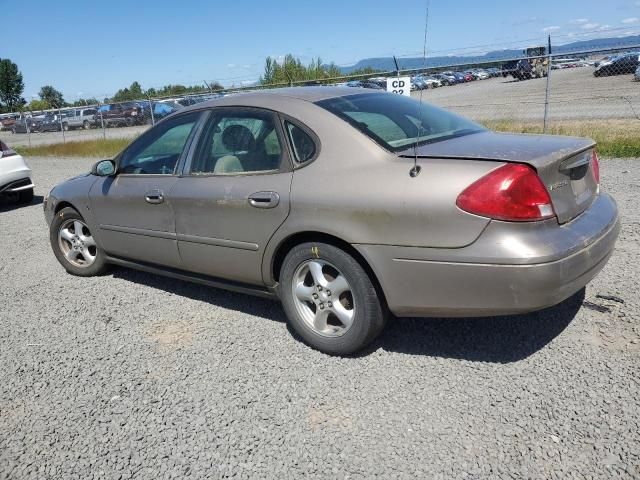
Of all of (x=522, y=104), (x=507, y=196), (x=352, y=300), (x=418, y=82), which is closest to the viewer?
(x=507, y=196)

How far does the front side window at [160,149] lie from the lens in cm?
412

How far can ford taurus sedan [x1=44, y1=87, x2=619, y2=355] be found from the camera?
2.70m

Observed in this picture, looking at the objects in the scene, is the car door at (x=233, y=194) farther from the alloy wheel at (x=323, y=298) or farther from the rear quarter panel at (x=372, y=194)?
the alloy wheel at (x=323, y=298)

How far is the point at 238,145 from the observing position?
375 cm

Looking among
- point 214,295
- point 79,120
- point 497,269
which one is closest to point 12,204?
point 214,295

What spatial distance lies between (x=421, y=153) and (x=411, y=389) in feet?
4.26

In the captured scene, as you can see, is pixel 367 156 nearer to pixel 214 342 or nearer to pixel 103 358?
pixel 214 342

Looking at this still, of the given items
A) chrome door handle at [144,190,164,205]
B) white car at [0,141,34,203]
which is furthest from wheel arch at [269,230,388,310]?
white car at [0,141,34,203]

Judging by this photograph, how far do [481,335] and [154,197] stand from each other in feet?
8.39

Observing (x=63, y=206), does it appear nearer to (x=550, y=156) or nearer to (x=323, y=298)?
(x=323, y=298)

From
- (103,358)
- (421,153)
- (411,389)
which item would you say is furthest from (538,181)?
(103,358)

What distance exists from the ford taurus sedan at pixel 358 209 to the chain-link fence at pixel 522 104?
1551 mm

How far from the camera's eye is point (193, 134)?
402 cm

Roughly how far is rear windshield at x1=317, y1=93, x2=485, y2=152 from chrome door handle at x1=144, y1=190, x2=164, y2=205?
4.71 feet
